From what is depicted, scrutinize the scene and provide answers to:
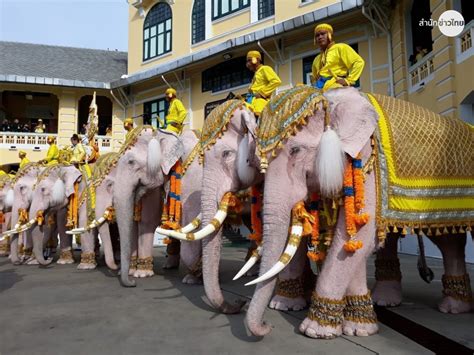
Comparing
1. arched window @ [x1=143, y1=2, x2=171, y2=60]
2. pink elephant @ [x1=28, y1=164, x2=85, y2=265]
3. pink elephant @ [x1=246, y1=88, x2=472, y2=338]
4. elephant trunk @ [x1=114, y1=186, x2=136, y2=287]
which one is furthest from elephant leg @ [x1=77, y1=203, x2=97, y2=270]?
arched window @ [x1=143, y1=2, x2=171, y2=60]

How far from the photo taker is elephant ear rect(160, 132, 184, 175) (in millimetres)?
6113

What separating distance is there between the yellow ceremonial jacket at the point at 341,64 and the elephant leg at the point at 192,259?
2.63 m

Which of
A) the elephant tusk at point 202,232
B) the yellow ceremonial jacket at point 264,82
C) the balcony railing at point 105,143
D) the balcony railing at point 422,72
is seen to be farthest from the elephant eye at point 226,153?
the balcony railing at point 105,143

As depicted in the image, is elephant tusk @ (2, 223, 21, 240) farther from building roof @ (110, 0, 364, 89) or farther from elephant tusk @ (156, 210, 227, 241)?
building roof @ (110, 0, 364, 89)

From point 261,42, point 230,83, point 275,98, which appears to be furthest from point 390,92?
point 275,98

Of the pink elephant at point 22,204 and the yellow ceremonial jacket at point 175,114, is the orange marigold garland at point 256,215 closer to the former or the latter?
the yellow ceremonial jacket at point 175,114

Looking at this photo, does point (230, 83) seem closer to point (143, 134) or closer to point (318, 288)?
point (143, 134)

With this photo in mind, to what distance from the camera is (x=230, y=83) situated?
1612 centimetres

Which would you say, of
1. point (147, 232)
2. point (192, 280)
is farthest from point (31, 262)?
point (192, 280)

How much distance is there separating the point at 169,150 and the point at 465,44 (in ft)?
21.0

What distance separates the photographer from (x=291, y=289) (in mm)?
4406

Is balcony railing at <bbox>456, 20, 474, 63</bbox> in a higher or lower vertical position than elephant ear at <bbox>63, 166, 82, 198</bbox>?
higher

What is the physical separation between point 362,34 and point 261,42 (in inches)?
134

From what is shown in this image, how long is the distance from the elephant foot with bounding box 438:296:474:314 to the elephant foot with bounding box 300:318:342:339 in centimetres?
150
